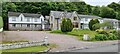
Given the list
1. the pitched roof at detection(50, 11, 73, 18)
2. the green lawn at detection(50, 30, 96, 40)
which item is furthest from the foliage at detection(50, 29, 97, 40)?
the pitched roof at detection(50, 11, 73, 18)

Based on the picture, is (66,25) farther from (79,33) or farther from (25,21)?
(25,21)

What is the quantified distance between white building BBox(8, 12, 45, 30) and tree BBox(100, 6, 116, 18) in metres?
2.00

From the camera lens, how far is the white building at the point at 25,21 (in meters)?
7.65

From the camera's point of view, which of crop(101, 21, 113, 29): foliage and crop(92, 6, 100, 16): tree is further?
crop(101, 21, 113, 29): foliage

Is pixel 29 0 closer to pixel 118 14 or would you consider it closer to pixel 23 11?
pixel 23 11

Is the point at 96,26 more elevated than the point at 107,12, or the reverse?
the point at 107,12

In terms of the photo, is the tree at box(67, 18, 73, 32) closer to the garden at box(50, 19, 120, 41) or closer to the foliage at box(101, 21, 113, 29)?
the garden at box(50, 19, 120, 41)

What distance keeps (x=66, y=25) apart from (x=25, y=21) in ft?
4.41

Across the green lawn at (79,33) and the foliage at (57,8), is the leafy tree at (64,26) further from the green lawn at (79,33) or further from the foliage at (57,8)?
the foliage at (57,8)

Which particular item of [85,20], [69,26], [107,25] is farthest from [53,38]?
[107,25]

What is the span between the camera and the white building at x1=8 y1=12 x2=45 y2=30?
25.1 feet

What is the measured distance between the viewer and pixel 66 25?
8031 mm

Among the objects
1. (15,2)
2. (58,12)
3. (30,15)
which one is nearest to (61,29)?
(58,12)

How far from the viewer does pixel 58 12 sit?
8.10 m
